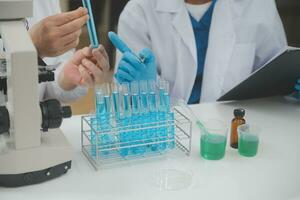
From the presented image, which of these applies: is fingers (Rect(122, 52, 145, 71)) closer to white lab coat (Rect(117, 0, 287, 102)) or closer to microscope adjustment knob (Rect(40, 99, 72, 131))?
microscope adjustment knob (Rect(40, 99, 72, 131))

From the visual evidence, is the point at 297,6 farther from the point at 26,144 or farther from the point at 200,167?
the point at 26,144

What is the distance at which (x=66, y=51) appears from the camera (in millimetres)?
1382

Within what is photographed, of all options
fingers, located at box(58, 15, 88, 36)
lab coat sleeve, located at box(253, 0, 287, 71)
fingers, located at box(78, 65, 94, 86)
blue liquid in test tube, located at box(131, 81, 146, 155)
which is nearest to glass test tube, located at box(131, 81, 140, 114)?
blue liquid in test tube, located at box(131, 81, 146, 155)

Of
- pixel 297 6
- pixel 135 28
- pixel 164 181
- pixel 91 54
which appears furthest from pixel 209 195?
pixel 297 6

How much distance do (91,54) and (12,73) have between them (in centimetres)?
51

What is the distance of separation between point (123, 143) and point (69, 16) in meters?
0.40

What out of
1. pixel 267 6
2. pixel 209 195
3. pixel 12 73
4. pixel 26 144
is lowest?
pixel 209 195

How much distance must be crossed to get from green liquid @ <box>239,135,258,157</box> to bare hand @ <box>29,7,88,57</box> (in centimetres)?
52

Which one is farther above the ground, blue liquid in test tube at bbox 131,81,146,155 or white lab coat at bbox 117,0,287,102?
white lab coat at bbox 117,0,287,102

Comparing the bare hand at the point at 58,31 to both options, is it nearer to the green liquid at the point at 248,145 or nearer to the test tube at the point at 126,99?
the test tube at the point at 126,99

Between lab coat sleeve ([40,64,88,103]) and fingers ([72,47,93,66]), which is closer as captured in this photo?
fingers ([72,47,93,66])

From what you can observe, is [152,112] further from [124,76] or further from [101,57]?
[101,57]

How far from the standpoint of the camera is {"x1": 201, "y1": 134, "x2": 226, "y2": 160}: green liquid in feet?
3.41

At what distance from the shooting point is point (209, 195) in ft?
2.91
